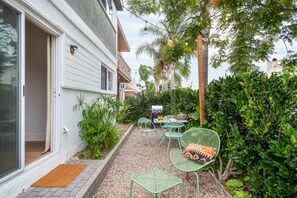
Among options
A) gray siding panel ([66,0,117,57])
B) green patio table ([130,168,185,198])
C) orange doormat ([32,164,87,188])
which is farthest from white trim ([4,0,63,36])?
green patio table ([130,168,185,198])

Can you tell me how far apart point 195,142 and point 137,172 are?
4.68 ft

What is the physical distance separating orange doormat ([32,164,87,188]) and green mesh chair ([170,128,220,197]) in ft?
5.88

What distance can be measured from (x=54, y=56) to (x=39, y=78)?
83.1 inches

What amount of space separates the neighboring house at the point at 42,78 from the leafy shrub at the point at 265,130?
125 inches

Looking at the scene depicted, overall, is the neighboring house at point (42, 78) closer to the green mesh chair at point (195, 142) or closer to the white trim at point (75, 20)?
the white trim at point (75, 20)

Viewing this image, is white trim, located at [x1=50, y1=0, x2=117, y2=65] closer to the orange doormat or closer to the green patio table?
the orange doormat

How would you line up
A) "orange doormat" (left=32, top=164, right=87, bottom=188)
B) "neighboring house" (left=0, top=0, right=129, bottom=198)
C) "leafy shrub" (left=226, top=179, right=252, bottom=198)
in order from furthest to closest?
"orange doormat" (left=32, top=164, right=87, bottom=188) → "leafy shrub" (left=226, top=179, right=252, bottom=198) → "neighboring house" (left=0, top=0, right=129, bottom=198)

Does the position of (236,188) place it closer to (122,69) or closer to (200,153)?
(200,153)

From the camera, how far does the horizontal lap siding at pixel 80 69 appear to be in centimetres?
475

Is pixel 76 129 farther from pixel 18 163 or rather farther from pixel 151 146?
pixel 151 146

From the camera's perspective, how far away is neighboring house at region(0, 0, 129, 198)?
2789mm

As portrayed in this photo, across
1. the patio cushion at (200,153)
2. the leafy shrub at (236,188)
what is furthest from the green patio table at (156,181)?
the leafy shrub at (236,188)

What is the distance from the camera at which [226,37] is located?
397 inches

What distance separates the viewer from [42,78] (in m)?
6.04
